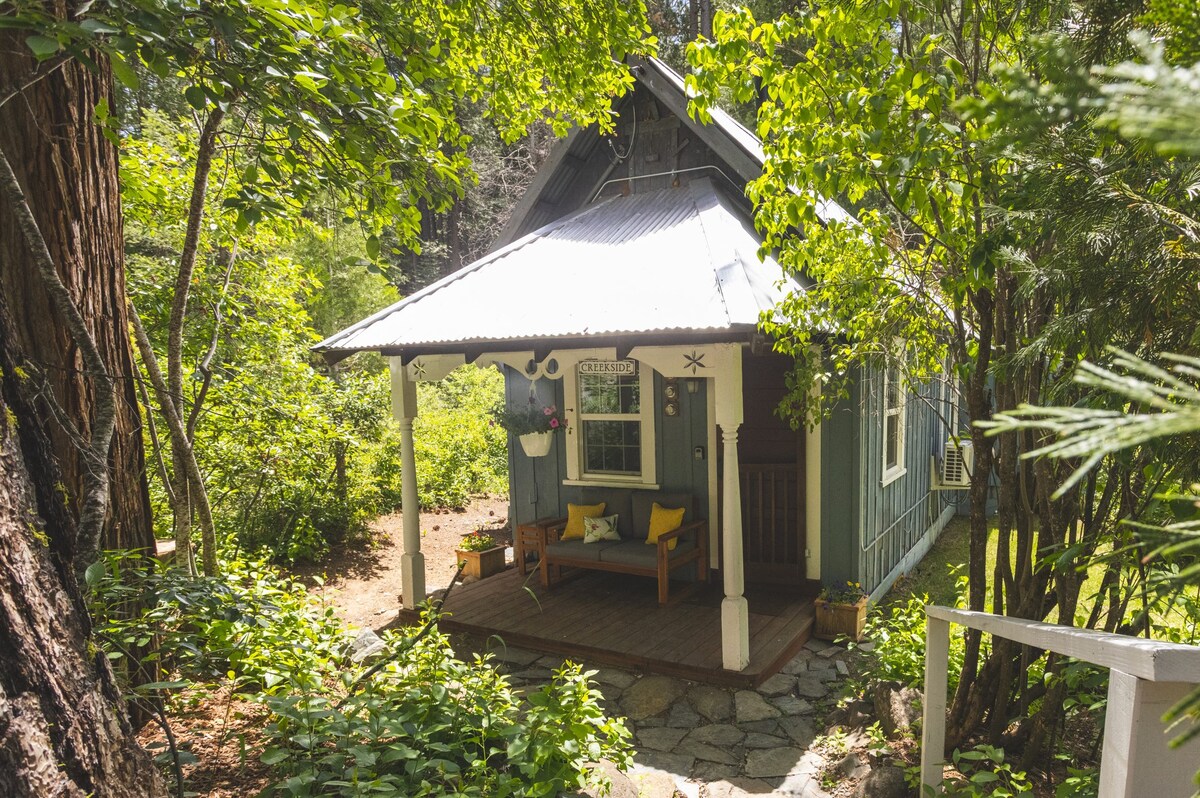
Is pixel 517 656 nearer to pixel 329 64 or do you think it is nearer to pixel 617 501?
pixel 617 501

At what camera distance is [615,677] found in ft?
15.9

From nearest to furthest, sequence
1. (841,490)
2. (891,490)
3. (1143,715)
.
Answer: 1. (1143,715)
2. (841,490)
3. (891,490)

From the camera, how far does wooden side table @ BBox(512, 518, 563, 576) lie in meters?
6.66

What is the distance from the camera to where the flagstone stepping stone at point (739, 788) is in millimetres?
3467

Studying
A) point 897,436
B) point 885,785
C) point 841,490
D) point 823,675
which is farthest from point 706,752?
point 897,436

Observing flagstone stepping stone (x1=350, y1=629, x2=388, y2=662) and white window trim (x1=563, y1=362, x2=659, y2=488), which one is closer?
flagstone stepping stone (x1=350, y1=629, x2=388, y2=662)

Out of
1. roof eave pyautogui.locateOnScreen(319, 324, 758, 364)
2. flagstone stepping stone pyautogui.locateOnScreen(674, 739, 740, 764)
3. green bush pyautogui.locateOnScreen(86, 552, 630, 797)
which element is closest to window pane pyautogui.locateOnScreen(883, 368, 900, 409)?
roof eave pyautogui.locateOnScreen(319, 324, 758, 364)

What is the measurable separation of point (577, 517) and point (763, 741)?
3.32 m

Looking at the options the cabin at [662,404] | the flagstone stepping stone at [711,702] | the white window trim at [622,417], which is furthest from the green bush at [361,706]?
Answer: the white window trim at [622,417]

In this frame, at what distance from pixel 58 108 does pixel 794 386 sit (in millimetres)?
4359

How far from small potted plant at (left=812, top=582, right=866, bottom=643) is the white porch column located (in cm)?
370

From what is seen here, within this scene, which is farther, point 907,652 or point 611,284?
point 611,284

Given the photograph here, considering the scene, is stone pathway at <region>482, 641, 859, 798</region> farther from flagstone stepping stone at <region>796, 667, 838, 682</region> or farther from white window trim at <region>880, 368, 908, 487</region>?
Answer: white window trim at <region>880, 368, 908, 487</region>

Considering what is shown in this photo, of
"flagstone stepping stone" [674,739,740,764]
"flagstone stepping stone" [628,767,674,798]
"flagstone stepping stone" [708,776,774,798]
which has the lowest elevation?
"flagstone stepping stone" [674,739,740,764]
